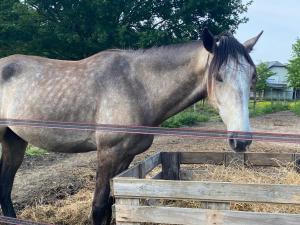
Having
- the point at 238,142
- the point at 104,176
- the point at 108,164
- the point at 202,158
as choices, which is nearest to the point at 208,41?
the point at 238,142

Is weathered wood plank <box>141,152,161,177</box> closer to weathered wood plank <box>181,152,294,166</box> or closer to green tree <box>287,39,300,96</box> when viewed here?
weathered wood plank <box>181,152,294,166</box>

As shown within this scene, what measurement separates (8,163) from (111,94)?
1.81m

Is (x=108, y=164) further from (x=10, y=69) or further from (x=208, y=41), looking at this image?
(x=10, y=69)

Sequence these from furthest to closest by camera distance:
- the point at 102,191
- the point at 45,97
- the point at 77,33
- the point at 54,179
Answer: the point at 77,33, the point at 54,179, the point at 45,97, the point at 102,191

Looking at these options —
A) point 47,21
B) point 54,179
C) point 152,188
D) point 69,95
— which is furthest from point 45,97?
point 47,21

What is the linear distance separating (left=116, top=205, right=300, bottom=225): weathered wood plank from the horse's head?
1.88ft

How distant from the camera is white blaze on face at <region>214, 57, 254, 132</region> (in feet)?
9.78

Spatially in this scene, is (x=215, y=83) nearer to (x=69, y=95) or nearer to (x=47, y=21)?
(x=69, y=95)

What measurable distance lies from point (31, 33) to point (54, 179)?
1219cm

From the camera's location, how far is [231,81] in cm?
309

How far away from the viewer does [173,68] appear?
3.74 meters

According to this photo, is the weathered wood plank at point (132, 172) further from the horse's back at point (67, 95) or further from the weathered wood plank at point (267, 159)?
the weathered wood plank at point (267, 159)

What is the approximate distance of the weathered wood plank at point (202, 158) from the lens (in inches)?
193

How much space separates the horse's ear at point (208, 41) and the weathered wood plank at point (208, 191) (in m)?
1.20
